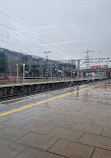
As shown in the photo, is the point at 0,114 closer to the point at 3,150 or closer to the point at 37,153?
the point at 3,150

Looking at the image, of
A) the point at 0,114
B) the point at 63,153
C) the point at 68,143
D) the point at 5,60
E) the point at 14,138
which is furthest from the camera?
the point at 5,60

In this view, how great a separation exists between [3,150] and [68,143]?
128 centimetres

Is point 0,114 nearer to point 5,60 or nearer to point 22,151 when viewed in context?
point 22,151

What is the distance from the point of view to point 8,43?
2111 cm

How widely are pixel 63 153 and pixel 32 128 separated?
1.44 meters

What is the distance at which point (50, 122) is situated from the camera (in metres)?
4.59

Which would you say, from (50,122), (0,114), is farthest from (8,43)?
(50,122)

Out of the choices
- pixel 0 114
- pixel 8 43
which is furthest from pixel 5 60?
pixel 0 114

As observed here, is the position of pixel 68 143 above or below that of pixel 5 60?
below

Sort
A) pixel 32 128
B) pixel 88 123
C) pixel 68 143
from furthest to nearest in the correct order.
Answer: pixel 88 123
pixel 32 128
pixel 68 143

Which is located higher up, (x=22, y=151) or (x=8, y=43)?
(x=8, y=43)

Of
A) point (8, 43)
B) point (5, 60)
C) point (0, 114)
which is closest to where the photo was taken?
point (0, 114)

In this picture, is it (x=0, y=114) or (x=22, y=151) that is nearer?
(x=22, y=151)

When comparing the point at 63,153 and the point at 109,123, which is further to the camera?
the point at 109,123
